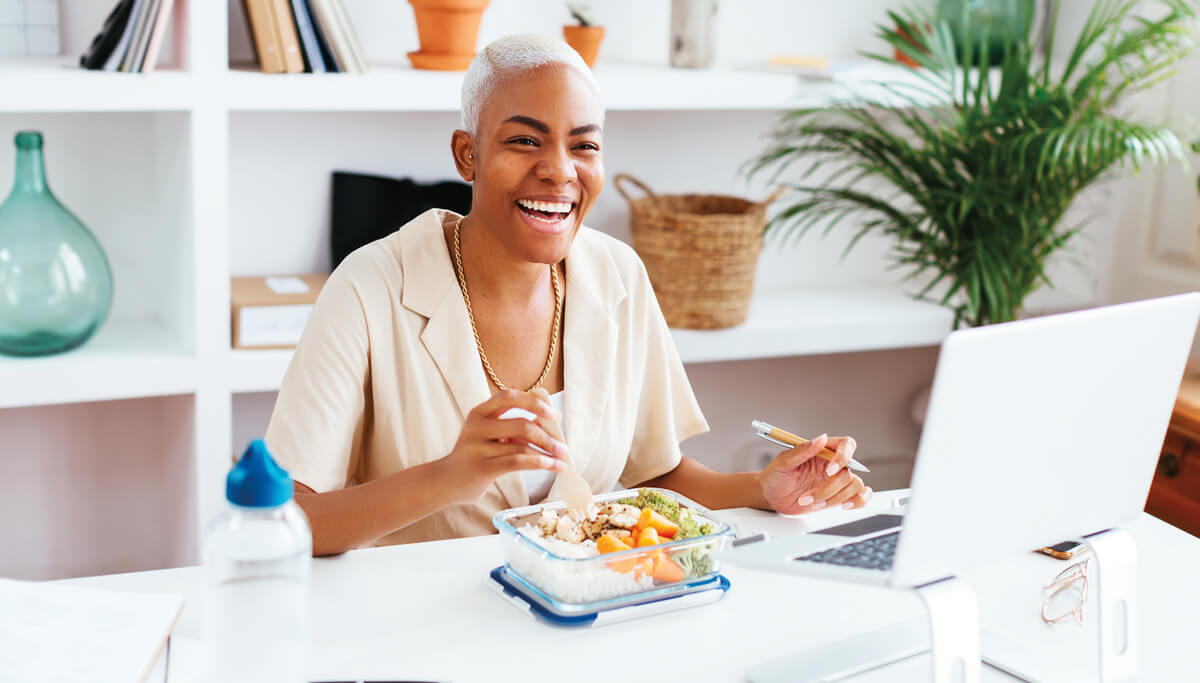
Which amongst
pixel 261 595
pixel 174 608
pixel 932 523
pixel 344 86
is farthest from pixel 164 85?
pixel 932 523

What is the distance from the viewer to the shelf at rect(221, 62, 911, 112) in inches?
89.8

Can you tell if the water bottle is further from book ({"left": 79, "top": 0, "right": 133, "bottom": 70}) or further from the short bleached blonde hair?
book ({"left": 79, "top": 0, "right": 133, "bottom": 70})

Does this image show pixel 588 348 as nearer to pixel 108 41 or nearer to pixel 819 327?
pixel 108 41

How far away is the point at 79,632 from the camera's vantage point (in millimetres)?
1113

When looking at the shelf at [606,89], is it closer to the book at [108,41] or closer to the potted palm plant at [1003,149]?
the potted palm plant at [1003,149]

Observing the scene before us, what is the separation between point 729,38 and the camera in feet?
9.79

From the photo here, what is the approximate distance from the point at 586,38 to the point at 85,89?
0.99 m

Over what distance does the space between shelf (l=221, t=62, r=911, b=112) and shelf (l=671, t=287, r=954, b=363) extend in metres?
0.49

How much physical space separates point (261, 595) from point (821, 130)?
76.7 inches

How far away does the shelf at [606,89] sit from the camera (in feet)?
7.48

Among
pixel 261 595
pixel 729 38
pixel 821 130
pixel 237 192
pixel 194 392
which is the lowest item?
pixel 194 392

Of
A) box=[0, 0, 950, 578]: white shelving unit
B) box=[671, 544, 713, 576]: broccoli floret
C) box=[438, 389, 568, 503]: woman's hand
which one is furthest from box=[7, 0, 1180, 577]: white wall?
box=[671, 544, 713, 576]: broccoli floret

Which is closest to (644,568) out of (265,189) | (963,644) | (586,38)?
(963,644)

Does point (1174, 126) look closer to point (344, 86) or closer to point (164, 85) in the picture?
point (344, 86)
